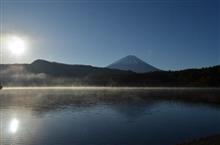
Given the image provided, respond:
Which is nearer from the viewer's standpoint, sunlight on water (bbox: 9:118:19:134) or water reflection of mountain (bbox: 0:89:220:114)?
sunlight on water (bbox: 9:118:19:134)

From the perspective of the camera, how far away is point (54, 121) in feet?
206

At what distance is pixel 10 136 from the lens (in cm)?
4556

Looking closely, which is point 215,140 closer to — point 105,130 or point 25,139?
point 105,130

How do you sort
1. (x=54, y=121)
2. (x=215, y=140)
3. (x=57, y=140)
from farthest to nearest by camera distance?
(x=54, y=121) < (x=57, y=140) < (x=215, y=140)

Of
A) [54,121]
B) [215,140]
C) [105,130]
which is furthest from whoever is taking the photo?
[54,121]

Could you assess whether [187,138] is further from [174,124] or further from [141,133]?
[174,124]

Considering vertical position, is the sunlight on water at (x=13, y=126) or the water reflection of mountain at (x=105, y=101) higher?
the sunlight on water at (x=13, y=126)

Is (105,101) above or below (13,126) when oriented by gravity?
below

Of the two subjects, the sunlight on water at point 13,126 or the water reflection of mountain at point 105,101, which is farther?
the water reflection of mountain at point 105,101

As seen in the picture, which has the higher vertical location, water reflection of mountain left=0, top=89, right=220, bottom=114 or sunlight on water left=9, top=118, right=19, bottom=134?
sunlight on water left=9, top=118, right=19, bottom=134

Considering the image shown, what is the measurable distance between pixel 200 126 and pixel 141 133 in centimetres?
1285

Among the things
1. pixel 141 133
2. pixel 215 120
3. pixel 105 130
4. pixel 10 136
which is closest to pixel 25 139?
pixel 10 136

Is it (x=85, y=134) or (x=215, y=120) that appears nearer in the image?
(x=85, y=134)

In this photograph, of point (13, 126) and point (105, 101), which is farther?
point (105, 101)
